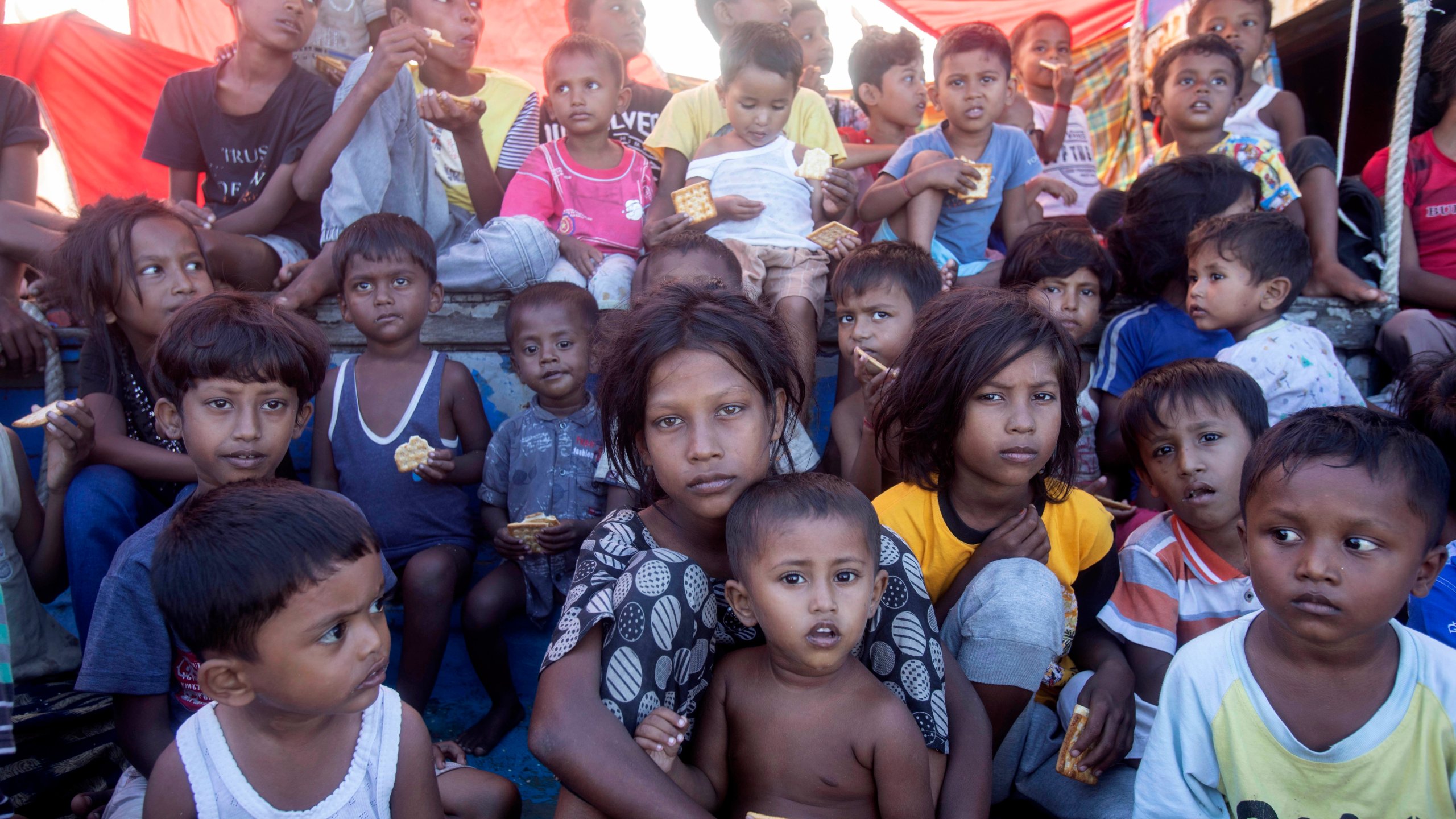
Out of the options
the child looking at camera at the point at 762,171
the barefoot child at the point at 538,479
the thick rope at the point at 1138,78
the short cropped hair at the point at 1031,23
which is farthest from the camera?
the short cropped hair at the point at 1031,23

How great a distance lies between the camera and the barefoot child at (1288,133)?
3869 millimetres

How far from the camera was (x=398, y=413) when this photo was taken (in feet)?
10.4

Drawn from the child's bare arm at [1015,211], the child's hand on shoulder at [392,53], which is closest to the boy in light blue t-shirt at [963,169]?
the child's bare arm at [1015,211]

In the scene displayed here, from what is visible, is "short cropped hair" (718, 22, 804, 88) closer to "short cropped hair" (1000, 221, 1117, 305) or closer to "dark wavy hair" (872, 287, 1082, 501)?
"short cropped hair" (1000, 221, 1117, 305)

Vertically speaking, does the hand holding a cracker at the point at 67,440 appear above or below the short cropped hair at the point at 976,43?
below

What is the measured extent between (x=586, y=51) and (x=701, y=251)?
1.45 meters

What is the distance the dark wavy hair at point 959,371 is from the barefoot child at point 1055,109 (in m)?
2.78

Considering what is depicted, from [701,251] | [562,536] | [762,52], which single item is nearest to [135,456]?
[562,536]

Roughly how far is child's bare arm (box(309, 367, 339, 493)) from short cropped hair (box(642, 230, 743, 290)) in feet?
3.85

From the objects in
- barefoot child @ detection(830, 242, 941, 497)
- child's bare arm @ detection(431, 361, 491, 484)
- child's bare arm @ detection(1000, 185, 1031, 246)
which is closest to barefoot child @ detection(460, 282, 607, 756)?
child's bare arm @ detection(431, 361, 491, 484)

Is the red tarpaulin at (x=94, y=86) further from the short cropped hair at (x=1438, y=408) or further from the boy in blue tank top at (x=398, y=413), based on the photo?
the short cropped hair at (x=1438, y=408)

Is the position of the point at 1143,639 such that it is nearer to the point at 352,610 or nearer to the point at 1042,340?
the point at 1042,340

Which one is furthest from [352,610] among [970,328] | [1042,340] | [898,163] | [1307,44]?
[1307,44]

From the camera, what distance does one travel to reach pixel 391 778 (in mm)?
1830
